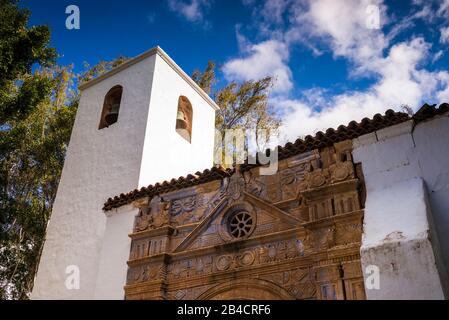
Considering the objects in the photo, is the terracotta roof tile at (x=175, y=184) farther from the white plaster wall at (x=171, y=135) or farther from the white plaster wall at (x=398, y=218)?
the white plaster wall at (x=398, y=218)

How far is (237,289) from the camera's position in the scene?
6457 millimetres

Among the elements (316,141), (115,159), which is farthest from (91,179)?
(316,141)

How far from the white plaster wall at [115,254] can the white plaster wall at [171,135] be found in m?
1.46

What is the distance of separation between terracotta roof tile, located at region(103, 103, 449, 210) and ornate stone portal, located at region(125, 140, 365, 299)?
0.10m

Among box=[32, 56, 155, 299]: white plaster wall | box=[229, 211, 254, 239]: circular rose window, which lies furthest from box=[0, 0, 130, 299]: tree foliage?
box=[229, 211, 254, 239]: circular rose window

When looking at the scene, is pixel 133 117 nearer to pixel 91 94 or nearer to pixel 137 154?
pixel 137 154

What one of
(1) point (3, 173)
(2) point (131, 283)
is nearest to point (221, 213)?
(2) point (131, 283)

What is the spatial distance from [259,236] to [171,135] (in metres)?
5.42

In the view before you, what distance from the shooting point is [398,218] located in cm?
526

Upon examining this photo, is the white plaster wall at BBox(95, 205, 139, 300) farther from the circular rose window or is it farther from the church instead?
the circular rose window

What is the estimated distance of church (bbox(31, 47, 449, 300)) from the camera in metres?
5.16

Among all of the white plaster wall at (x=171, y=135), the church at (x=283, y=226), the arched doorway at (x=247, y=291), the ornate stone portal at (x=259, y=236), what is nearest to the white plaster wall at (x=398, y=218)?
the church at (x=283, y=226)
